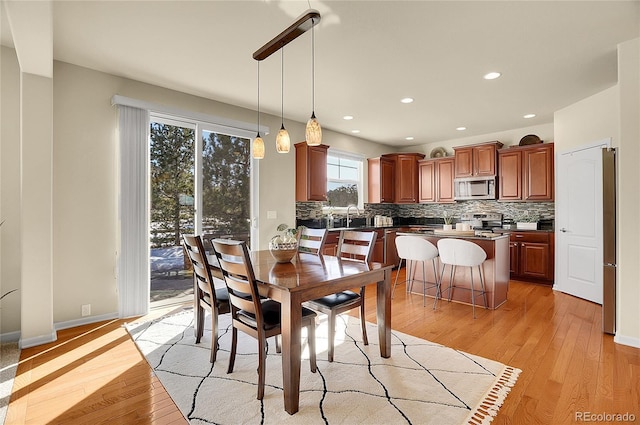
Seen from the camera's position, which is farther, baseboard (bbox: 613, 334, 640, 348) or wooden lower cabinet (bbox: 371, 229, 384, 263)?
wooden lower cabinet (bbox: 371, 229, 384, 263)

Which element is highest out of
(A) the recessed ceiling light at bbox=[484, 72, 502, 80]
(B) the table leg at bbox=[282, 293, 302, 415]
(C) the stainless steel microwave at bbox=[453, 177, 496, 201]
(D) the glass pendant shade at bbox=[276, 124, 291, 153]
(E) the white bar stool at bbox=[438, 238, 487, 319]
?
(A) the recessed ceiling light at bbox=[484, 72, 502, 80]

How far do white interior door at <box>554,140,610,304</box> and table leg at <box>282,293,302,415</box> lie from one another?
411cm

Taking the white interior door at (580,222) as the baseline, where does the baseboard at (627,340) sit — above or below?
below

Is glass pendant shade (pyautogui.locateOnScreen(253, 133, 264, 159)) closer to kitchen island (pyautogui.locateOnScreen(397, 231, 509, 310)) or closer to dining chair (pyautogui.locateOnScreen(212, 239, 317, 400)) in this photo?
dining chair (pyautogui.locateOnScreen(212, 239, 317, 400))

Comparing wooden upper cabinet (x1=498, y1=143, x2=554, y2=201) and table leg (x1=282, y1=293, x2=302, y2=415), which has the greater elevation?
wooden upper cabinet (x1=498, y1=143, x2=554, y2=201)

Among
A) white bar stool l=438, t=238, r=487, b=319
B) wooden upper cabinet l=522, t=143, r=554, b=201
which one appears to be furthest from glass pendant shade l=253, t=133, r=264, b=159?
wooden upper cabinet l=522, t=143, r=554, b=201

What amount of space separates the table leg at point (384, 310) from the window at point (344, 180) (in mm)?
3713

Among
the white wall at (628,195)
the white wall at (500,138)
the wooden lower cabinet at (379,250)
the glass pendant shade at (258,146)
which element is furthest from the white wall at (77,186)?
the white wall at (500,138)

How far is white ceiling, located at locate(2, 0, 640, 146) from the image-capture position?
236 centimetres

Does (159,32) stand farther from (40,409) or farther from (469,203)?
(469,203)

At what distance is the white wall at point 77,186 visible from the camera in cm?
292

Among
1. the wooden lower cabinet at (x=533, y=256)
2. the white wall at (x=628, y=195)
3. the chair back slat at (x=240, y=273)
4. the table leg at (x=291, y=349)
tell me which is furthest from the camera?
the wooden lower cabinet at (x=533, y=256)

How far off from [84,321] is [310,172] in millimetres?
3434

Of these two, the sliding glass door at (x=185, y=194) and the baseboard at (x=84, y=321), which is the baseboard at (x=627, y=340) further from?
the baseboard at (x=84, y=321)
